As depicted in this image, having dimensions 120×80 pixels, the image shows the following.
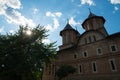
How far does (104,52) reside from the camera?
887 inches

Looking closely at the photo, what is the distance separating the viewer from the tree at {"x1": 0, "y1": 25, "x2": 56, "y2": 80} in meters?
16.9

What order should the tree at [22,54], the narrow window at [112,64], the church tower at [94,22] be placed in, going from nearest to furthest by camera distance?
1. the tree at [22,54]
2. the narrow window at [112,64]
3. the church tower at [94,22]

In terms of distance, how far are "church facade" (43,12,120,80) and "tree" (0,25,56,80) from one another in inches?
324

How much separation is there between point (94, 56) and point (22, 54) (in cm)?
1422

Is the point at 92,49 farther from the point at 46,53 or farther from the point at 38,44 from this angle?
the point at 38,44

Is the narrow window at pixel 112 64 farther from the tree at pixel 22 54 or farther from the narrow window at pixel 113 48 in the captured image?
the tree at pixel 22 54

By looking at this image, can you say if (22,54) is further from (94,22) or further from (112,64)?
(94,22)

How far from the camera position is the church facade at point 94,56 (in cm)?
2105

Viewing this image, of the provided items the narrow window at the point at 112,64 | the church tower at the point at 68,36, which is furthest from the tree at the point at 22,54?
the church tower at the point at 68,36

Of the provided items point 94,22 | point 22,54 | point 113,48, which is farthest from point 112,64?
point 22,54

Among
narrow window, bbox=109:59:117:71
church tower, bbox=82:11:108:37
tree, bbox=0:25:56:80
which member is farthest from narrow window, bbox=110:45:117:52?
tree, bbox=0:25:56:80

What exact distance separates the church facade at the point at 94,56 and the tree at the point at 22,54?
824cm

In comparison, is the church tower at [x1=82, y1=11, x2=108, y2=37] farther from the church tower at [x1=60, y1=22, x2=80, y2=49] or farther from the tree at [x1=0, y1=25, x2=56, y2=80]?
the tree at [x1=0, y1=25, x2=56, y2=80]

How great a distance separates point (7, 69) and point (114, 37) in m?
19.9
